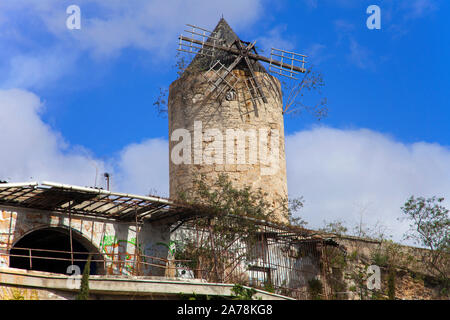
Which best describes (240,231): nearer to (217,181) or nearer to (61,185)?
(217,181)

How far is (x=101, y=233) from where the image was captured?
14.7 metres

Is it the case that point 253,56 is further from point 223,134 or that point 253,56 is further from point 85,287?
point 85,287

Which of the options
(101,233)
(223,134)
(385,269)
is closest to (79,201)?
(101,233)

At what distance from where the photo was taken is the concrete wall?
1336 cm

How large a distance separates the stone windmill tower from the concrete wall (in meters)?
3.76

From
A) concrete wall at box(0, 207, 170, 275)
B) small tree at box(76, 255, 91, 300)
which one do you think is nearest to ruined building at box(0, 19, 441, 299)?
concrete wall at box(0, 207, 170, 275)

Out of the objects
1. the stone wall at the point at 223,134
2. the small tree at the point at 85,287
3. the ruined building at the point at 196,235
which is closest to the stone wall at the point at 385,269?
the ruined building at the point at 196,235

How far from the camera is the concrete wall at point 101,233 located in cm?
1336

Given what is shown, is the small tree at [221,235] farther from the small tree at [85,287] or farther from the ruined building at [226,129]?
the small tree at [85,287]

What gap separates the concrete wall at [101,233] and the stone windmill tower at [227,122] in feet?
12.3

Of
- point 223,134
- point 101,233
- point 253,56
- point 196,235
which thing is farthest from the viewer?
point 253,56

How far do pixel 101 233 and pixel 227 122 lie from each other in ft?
21.1
